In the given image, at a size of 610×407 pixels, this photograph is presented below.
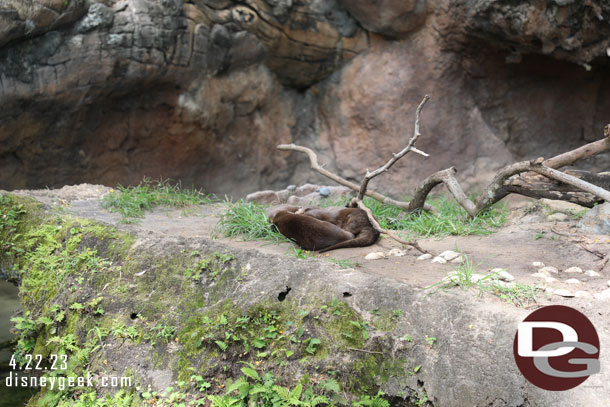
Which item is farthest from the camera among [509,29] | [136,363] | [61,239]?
[509,29]

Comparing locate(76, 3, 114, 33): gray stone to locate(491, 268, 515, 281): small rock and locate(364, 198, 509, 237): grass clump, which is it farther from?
locate(491, 268, 515, 281): small rock

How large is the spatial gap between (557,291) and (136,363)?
2657 mm

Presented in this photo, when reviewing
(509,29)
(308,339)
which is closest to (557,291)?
(308,339)

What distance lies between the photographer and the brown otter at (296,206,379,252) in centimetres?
479

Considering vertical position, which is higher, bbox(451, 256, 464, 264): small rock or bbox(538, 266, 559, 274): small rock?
bbox(538, 266, 559, 274): small rock

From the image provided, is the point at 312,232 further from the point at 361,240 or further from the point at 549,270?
the point at 549,270

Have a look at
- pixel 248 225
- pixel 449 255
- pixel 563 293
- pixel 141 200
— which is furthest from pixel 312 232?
pixel 141 200

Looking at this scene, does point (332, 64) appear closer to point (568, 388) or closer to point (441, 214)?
point (441, 214)

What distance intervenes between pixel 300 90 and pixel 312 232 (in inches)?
200

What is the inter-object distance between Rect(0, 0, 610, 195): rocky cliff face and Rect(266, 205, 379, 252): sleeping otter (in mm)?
3542

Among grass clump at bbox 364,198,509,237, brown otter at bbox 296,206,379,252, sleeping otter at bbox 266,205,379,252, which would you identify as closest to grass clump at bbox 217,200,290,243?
sleeping otter at bbox 266,205,379,252

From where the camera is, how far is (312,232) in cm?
477

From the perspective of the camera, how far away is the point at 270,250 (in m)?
4.67

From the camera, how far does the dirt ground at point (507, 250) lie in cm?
367
